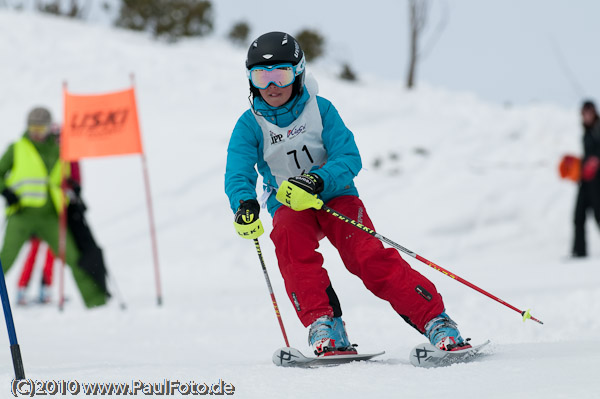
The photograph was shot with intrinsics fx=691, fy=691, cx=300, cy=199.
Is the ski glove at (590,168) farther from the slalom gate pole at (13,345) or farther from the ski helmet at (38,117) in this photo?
the slalom gate pole at (13,345)

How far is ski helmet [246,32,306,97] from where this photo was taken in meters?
3.25

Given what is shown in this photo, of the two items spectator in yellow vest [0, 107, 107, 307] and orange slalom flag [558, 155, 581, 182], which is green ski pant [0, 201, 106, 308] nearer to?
spectator in yellow vest [0, 107, 107, 307]

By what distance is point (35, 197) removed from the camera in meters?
7.01

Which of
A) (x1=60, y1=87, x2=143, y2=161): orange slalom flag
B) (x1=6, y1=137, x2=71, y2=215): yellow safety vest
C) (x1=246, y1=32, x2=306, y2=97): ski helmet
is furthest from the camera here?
(x1=60, y1=87, x2=143, y2=161): orange slalom flag

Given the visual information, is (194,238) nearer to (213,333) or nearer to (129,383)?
(213,333)

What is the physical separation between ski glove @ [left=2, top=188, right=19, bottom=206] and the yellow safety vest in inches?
2.7

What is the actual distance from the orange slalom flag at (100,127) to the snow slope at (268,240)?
1629 millimetres

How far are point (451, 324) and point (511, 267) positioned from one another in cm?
597

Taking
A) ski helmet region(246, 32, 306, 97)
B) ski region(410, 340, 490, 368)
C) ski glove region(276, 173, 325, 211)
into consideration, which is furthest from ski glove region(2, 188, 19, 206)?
ski region(410, 340, 490, 368)

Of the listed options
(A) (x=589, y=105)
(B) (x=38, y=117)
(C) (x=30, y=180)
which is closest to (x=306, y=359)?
(C) (x=30, y=180)

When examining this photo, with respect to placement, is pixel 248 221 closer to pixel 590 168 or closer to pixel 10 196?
pixel 10 196

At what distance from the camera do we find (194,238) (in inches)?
418

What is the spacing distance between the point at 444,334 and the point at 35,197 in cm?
519

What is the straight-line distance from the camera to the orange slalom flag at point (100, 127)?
23.6 ft
